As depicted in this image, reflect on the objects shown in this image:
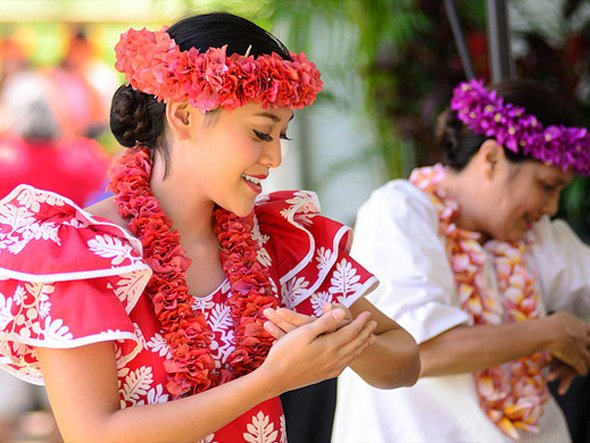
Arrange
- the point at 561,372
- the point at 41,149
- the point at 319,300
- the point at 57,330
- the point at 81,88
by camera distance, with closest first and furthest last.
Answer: the point at 57,330
the point at 319,300
the point at 561,372
the point at 41,149
the point at 81,88

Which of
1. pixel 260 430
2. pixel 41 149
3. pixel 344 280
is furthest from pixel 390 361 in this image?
pixel 41 149

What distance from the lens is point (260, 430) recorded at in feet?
5.20

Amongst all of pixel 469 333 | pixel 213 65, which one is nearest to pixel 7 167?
pixel 469 333

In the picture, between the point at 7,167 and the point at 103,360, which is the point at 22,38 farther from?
the point at 103,360

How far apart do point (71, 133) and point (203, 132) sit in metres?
3.98

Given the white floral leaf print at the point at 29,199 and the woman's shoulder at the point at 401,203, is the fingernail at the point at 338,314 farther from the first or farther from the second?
the woman's shoulder at the point at 401,203

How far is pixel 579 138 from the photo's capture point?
234cm

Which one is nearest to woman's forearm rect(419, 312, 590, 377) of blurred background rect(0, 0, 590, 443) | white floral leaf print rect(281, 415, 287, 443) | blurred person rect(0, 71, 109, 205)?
white floral leaf print rect(281, 415, 287, 443)

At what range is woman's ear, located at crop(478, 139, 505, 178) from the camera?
237cm

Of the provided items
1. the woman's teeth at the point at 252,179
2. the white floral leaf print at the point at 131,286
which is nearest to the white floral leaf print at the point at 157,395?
the white floral leaf print at the point at 131,286

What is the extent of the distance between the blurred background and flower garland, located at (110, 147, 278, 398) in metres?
1.83

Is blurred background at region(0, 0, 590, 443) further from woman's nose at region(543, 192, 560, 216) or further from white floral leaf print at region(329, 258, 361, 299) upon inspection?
white floral leaf print at region(329, 258, 361, 299)

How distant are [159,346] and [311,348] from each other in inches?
9.3

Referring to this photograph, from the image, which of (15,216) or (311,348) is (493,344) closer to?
(311,348)
